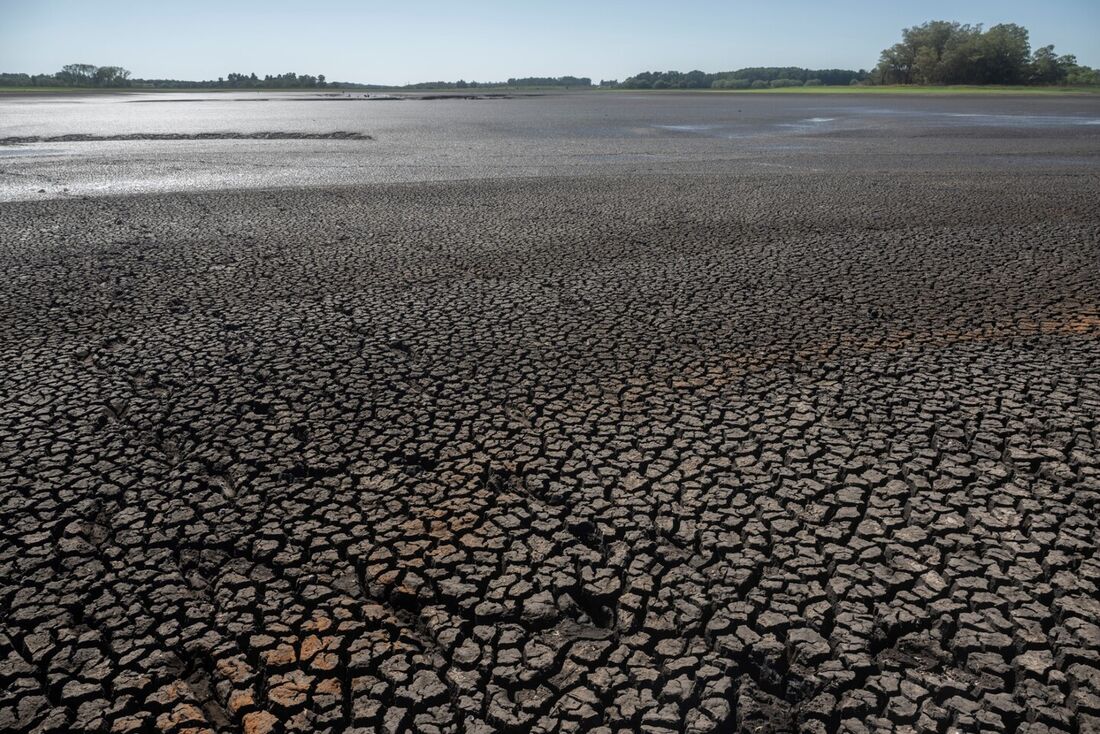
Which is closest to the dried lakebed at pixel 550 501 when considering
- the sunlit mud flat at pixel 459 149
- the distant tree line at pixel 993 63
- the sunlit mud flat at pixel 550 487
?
the sunlit mud flat at pixel 550 487

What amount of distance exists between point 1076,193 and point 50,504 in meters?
8.11

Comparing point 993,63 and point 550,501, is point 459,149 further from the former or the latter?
point 993,63

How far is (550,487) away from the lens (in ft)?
6.58

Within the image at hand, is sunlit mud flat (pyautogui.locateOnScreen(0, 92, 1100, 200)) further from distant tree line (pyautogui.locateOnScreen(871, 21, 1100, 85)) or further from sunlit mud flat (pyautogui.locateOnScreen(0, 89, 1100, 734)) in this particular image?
distant tree line (pyautogui.locateOnScreen(871, 21, 1100, 85))

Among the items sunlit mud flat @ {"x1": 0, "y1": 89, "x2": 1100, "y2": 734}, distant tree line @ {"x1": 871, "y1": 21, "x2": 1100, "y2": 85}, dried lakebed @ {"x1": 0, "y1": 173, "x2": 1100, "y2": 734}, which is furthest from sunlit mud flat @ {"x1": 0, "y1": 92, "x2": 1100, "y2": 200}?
distant tree line @ {"x1": 871, "y1": 21, "x2": 1100, "y2": 85}

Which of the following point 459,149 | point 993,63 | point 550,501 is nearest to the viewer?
point 550,501

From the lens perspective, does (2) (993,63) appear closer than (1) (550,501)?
No

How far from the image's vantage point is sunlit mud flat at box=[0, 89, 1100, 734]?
1361 millimetres

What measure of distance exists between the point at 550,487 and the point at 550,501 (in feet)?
0.23

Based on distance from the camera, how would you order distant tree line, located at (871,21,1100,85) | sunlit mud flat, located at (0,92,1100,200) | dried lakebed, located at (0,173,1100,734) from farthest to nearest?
distant tree line, located at (871,21,1100,85)
sunlit mud flat, located at (0,92,1100,200)
dried lakebed, located at (0,173,1100,734)

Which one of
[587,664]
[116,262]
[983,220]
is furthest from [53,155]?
[587,664]

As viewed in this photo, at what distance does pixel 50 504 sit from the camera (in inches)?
75.2

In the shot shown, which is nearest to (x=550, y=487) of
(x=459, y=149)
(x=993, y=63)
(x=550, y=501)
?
(x=550, y=501)

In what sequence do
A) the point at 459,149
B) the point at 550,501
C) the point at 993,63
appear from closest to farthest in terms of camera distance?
the point at 550,501 → the point at 459,149 → the point at 993,63
